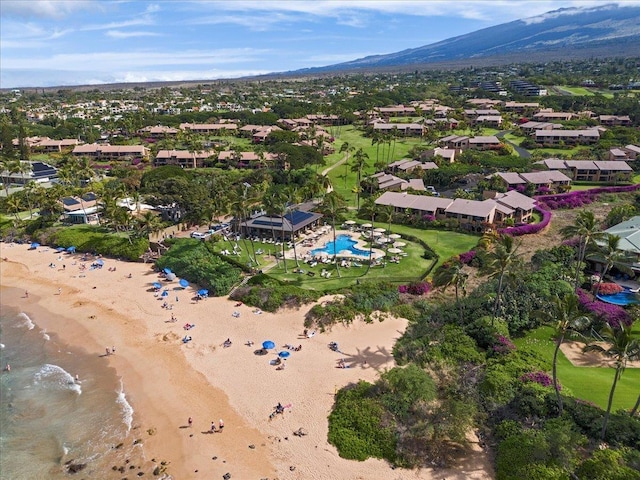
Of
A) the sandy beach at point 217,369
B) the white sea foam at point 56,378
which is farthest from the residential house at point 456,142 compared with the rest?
the white sea foam at point 56,378

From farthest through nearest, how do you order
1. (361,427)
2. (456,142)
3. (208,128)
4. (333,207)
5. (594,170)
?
(208,128), (456,142), (594,170), (333,207), (361,427)

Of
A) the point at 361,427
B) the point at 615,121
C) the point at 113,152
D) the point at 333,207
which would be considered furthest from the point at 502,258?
the point at 615,121

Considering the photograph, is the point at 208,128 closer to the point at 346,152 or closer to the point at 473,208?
the point at 346,152

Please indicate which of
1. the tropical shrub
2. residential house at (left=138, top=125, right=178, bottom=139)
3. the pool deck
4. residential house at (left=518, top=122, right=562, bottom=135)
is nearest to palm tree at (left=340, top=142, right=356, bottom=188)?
the pool deck

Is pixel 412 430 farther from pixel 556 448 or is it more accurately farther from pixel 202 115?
pixel 202 115

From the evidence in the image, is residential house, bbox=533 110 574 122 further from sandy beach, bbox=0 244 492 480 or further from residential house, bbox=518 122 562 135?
sandy beach, bbox=0 244 492 480
